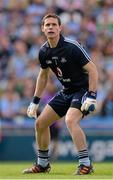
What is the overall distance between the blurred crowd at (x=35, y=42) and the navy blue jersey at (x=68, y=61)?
20.6 feet

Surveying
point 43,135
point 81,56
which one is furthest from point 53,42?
point 43,135

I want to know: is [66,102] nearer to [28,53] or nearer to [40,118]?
[40,118]

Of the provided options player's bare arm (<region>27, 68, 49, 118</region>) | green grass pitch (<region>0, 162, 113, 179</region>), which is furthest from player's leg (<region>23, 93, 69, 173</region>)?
player's bare arm (<region>27, 68, 49, 118</region>)

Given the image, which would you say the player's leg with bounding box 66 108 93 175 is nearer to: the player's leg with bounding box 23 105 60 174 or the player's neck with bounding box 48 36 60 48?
the player's leg with bounding box 23 105 60 174

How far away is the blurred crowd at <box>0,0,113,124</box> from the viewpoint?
17.3m

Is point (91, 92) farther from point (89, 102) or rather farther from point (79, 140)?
point (79, 140)

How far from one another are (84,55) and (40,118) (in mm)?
1164

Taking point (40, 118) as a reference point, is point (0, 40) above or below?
above

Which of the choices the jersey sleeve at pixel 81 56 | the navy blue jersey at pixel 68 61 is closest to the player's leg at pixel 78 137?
the navy blue jersey at pixel 68 61

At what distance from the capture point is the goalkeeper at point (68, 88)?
9.61 m

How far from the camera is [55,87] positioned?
16.6 metres

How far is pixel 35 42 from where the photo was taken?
62.2 feet

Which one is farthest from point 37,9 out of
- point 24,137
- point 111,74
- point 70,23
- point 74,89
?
point 74,89

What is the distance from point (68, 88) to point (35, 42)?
8932 mm
